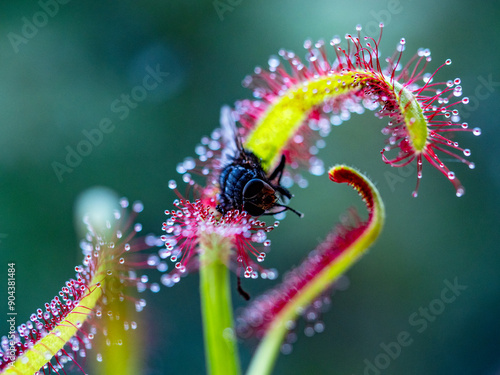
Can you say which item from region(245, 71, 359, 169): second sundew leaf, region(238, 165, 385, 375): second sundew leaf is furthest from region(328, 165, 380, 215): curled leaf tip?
region(245, 71, 359, 169): second sundew leaf

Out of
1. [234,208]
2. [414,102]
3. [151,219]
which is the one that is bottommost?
[151,219]

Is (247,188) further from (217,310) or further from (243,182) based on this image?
(217,310)

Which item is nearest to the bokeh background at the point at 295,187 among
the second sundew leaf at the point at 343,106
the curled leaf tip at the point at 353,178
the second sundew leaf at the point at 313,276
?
the second sundew leaf at the point at 313,276

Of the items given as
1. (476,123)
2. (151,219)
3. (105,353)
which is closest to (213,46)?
(151,219)

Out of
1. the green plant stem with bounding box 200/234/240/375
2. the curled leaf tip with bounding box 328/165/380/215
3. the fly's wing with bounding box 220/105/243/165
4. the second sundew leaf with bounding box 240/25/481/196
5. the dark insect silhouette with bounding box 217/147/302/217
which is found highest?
the second sundew leaf with bounding box 240/25/481/196

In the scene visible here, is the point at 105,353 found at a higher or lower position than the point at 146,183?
lower

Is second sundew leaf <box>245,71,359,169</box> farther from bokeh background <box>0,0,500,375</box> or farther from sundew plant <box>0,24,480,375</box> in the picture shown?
bokeh background <box>0,0,500,375</box>

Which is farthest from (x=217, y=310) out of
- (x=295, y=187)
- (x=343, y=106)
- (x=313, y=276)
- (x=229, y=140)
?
(x=295, y=187)

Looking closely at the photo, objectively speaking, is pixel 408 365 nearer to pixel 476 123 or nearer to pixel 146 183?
pixel 476 123
